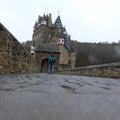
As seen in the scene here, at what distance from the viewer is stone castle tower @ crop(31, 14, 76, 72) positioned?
35966 millimetres

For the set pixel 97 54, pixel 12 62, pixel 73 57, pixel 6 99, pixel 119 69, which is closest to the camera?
pixel 6 99

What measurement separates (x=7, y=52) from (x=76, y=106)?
21.1 feet

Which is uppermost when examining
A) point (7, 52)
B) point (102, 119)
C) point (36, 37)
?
point (36, 37)

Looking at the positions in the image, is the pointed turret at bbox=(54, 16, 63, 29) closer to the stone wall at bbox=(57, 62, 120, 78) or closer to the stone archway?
the stone archway

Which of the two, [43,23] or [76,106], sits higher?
[43,23]

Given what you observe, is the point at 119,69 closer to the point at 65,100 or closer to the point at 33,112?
the point at 65,100

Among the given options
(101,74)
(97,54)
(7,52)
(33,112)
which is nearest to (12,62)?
(7,52)

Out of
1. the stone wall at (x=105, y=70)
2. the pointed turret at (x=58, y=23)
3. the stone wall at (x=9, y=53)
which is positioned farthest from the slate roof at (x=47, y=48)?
the pointed turret at (x=58, y=23)

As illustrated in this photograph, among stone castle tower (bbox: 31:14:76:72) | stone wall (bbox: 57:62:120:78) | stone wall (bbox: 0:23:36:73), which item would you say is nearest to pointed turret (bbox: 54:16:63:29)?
stone castle tower (bbox: 31:14:76:72)

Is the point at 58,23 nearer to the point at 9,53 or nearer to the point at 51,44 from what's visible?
the point at 51,44

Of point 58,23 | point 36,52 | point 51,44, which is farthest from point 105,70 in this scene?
point 58,23

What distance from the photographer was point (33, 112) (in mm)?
2926

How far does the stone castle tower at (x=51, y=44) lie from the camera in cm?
3597

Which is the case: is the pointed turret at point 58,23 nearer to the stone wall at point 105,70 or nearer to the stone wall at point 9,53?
the stone wall at point 105,70
